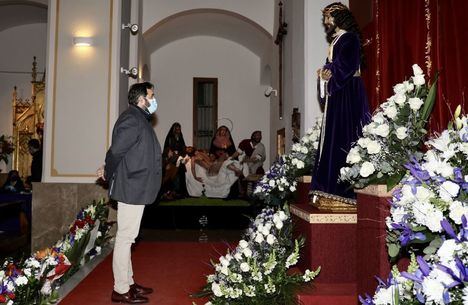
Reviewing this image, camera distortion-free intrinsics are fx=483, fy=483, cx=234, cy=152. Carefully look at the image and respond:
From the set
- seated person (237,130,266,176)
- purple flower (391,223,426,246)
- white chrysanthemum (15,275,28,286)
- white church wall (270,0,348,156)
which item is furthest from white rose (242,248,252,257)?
seated person (237,130,266,176)

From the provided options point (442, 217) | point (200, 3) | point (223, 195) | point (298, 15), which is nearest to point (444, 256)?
point (442, 217)

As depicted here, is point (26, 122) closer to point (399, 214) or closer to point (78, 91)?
point (78, 91)

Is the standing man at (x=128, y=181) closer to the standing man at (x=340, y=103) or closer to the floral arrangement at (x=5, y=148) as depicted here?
the standing man at (x=340, y=103)

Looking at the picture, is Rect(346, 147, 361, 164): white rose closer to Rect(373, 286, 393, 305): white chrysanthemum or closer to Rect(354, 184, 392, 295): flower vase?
Rect(354, 184, 392, 295): flower vase

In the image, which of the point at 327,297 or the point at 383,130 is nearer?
the point at 383,130

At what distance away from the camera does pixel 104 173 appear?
387 centimetres

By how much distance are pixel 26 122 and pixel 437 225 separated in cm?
1210

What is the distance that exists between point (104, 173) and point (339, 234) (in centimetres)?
190

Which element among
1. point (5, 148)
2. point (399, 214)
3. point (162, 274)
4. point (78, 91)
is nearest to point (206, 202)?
point (78, 91)

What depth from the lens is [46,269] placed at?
370cm

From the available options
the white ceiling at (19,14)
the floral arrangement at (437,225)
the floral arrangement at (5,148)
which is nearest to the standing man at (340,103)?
the floral arrangement at (437,225)

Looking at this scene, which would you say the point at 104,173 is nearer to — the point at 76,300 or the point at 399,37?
the point at 76,300

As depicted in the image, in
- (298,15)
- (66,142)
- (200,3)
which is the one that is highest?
(200,3)

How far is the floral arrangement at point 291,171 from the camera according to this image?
17.3 ft
